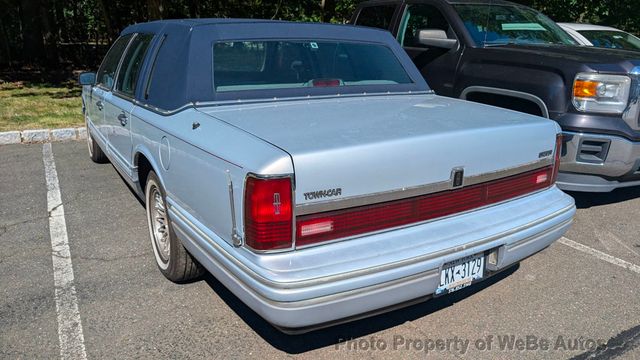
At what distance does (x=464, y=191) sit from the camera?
269 cm

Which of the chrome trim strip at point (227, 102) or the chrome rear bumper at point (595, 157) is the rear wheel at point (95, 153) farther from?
the chrome rear bumper at point (595, 157)

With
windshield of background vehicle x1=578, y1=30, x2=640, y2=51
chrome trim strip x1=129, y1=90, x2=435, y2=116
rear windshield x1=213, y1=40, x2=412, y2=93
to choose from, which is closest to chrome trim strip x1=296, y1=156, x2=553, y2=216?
chrome trim strip x1=129, y1=90, x2=435, y2=116

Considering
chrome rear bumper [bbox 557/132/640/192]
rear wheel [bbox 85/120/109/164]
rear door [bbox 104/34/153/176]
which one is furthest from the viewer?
rear wheel [bbox 85/120/109/164]

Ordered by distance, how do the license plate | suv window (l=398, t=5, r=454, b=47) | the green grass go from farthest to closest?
the green grass → suv window (l=398, t=5, r=454, b=47) → the license plate

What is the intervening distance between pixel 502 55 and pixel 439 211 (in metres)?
2.78

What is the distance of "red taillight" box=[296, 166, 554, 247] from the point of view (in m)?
2.27

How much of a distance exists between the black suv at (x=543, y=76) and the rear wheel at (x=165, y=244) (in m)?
3.13

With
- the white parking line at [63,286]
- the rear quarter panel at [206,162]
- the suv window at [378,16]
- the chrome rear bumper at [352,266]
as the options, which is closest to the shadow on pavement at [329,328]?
the chrome rear bumper at [352,266]

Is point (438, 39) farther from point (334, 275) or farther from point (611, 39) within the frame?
point (611, 39)

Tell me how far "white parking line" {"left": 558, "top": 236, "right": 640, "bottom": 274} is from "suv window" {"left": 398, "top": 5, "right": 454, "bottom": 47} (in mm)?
2418

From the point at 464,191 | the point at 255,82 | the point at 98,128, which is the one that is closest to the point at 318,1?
the point at 98,128

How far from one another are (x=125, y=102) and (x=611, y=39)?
786 centimetres

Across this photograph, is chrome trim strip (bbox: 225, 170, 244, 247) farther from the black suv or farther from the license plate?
the black suv

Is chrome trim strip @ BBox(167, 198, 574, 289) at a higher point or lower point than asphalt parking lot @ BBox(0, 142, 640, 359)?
higher
